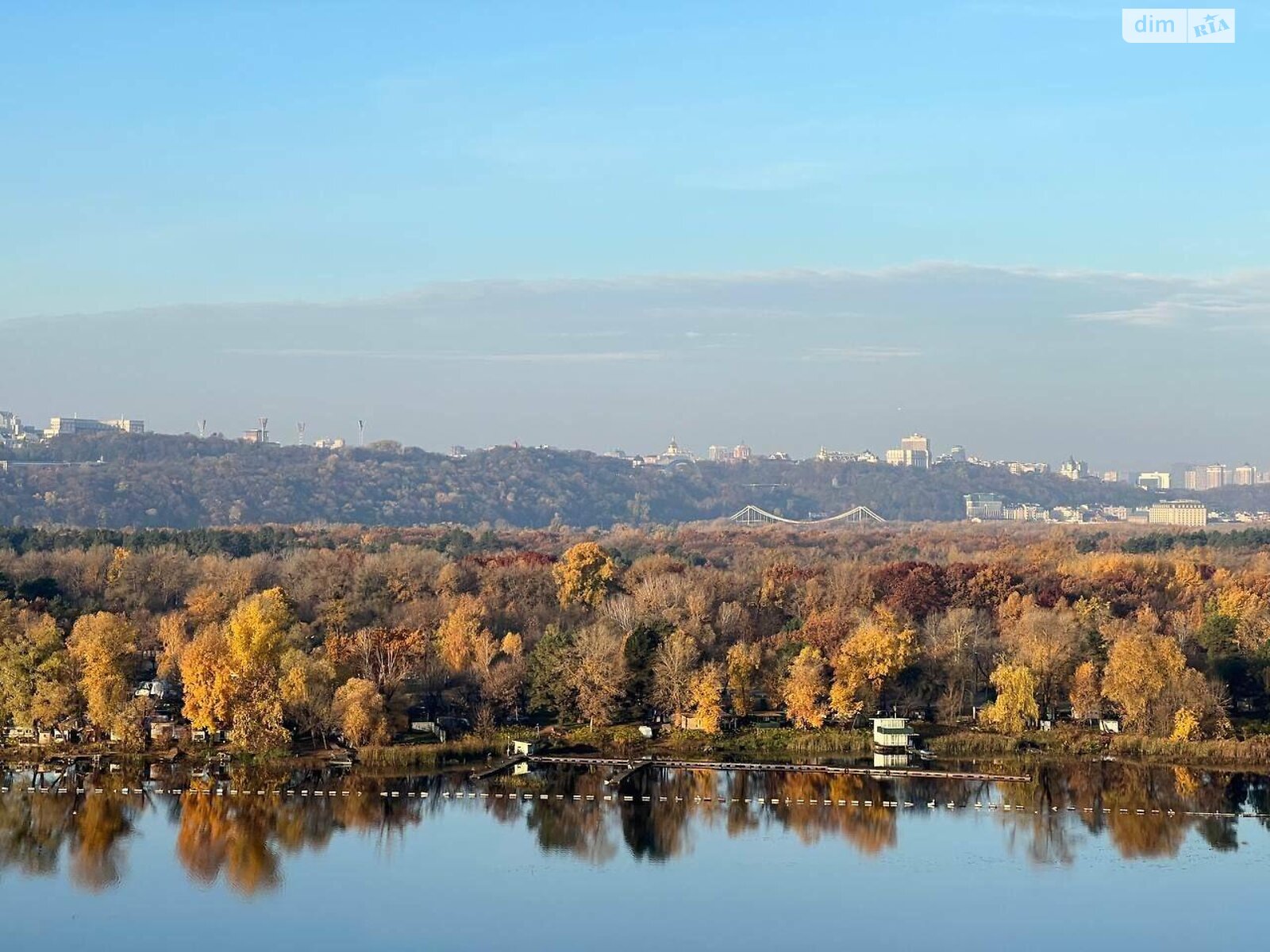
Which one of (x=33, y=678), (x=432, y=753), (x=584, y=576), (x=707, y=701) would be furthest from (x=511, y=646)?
(x=584, y=576)

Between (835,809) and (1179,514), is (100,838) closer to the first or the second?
(835,809)

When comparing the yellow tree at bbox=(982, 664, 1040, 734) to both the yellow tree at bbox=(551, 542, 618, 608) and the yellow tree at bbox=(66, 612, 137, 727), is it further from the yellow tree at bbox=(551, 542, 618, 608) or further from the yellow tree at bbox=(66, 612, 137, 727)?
the yellow tree at bbox=(66, 612, 137, 727)

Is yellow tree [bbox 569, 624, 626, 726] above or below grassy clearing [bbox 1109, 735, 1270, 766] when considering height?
above

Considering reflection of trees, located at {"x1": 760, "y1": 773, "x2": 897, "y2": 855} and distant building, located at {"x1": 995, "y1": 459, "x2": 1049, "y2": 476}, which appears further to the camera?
distant building, located at {"x1": 995, "y1": 459, "x2": 1049, "y2": 476}

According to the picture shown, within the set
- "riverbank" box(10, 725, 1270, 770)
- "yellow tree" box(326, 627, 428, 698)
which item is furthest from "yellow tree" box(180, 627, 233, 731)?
"yellow tree" box(326, 627, 428, 698)

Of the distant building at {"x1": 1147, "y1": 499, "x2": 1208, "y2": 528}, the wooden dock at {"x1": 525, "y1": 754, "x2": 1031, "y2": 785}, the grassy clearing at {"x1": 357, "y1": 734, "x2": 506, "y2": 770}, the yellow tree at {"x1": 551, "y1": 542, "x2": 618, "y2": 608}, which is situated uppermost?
the distant building at {"x1": 1147, "y1": 499, "x2": 1208, "y2": 528}

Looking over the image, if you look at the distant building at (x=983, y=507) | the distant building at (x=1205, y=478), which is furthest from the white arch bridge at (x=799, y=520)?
the distant building at (x=1205, y=478)

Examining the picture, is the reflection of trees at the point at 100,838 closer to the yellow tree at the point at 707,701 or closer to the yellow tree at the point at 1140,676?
the yellow tree at the point at 707,701

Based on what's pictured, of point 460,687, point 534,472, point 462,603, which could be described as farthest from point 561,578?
point 534,472

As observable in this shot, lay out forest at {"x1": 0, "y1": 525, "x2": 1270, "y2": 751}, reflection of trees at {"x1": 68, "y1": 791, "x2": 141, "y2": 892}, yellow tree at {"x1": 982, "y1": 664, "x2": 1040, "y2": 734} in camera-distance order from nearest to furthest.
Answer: reflection of trees at {"x1": 68, "y1": 791, "x2": 141, "y2": 892}, forest at {"x1": 0, "y1": 525, "x2": 1270, "y2": 751}, yellow tree at {"x1": 982, "y1": 664, "x2": 1040, "y2": 734}
